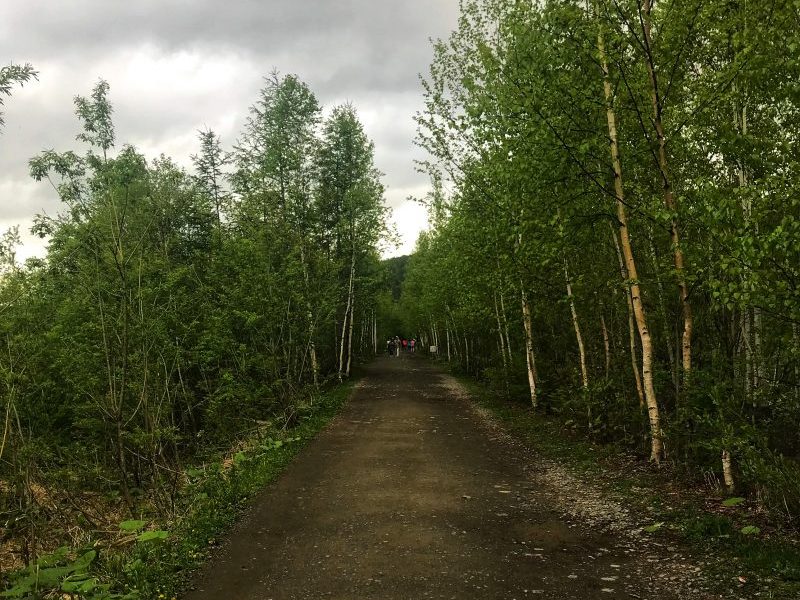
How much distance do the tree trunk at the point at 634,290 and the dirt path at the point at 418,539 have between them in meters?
2.06

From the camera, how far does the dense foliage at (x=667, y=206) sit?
247 inches

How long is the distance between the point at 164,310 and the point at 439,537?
759cm

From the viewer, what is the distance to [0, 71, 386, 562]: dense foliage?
9445 millimetres

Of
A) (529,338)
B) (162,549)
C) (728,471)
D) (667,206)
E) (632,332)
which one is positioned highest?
(667,206)

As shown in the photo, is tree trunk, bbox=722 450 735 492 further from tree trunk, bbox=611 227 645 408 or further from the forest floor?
tree trunk, bbox=611 227 645 408

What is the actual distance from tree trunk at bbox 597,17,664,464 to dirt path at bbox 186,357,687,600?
206 cm

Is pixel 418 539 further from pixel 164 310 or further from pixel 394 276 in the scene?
pixel 394 276

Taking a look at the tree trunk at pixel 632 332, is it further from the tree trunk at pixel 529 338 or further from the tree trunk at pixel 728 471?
the tree trunk at pixel 529 338

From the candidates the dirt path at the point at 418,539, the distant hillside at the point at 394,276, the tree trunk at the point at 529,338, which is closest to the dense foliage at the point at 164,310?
the dirt path at the point at 418,539

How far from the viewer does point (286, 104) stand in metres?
24.5

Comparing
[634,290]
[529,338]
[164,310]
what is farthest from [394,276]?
[634,290]

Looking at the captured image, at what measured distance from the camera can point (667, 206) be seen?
8.42 m

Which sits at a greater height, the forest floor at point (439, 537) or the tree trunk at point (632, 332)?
the tree trunk at point (632, 332)

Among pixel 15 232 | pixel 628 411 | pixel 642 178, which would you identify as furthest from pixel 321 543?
pixel 15 232
